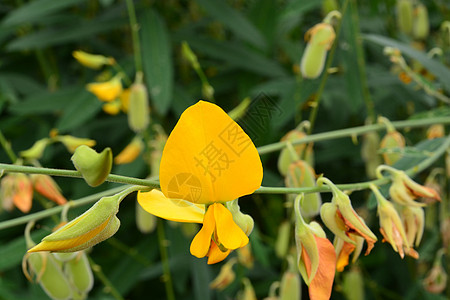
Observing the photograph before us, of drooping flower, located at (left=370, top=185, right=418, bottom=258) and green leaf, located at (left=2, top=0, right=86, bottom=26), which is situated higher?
drooping flower, located at (left=370, top=185, right=418, bottom=258)

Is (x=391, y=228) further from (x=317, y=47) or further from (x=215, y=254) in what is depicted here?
(x=317, y=47)

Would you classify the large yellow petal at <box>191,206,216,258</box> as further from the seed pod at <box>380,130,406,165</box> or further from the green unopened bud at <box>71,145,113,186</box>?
the seed pod at <box>380,130,406,165</box>

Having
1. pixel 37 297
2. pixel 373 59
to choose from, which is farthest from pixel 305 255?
pixel 373 59

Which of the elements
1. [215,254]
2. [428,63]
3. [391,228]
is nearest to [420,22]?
[428,63]

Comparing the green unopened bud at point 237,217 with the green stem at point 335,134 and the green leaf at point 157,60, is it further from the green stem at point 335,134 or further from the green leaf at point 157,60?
the green leaf at point 157,60

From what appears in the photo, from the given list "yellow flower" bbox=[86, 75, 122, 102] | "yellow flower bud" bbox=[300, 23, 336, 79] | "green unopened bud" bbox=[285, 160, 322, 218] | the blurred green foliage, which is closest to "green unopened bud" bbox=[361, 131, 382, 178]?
the blurred green foliage

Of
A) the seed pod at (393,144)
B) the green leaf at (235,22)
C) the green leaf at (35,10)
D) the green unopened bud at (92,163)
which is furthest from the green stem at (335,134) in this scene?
the green leaf at (35,10)

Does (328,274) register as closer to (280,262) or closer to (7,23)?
(280,262)
